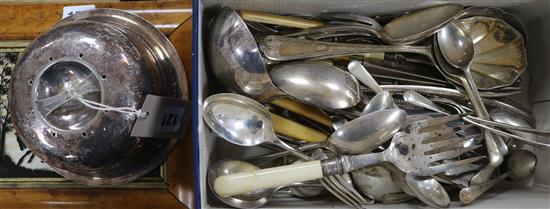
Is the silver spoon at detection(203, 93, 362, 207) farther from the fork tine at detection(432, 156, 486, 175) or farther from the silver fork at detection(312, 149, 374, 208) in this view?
the fork tine at detection(432, 156, 486, 175)

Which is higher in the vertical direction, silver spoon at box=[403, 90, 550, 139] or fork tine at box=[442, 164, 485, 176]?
silver spoon at box=[403, 90, 550, 139]

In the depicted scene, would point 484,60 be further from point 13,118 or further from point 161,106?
point 13,118

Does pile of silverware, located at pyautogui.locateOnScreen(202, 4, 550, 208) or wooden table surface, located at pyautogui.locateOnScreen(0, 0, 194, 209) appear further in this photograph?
wooden table surface, located at pyautogui.locateOnScreen(0, 0, 194, 209)

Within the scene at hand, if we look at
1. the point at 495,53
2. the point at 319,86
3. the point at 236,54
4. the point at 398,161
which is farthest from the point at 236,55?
the point at 495,53

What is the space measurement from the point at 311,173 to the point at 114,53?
27 cm

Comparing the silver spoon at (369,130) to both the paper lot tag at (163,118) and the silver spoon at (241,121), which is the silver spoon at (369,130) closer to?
the silver spoon at (241,121)

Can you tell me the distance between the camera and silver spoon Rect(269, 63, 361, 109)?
53 cm

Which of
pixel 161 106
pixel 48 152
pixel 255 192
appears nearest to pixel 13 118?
pixel 48 152

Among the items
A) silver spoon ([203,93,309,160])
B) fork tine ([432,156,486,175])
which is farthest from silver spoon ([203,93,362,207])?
fork tine ([432,156,486,175])

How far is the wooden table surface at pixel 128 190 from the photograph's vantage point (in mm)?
635

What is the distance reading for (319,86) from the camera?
0.53 meters

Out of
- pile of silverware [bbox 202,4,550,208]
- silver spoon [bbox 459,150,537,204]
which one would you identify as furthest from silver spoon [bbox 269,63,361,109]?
silver spoon [bbox 459,150,537,204]

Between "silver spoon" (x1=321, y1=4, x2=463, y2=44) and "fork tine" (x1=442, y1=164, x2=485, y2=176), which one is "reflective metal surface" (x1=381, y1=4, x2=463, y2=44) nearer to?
"silver spoon" (x1=321, y1=4, x2=463, y2=44)

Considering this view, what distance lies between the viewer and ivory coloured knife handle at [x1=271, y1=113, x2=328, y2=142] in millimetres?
543
